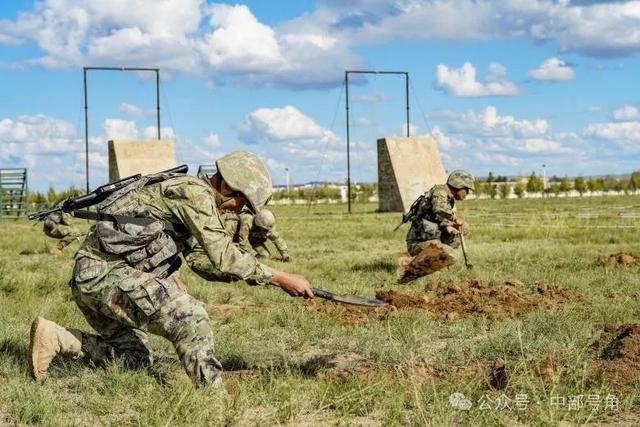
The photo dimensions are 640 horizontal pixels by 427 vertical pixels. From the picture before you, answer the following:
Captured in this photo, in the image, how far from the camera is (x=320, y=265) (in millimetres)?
13531

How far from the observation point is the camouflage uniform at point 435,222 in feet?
39.3

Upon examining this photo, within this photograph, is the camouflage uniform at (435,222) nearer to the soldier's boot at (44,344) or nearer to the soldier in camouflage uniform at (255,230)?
Result: the soldier in camouflage uniform at (255,230)

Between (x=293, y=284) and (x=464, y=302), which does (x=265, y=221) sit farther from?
(x=293, y=284)

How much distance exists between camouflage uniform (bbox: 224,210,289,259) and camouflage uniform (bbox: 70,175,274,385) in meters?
8.02

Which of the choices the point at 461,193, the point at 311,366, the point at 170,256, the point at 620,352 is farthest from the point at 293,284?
the point at 461,193

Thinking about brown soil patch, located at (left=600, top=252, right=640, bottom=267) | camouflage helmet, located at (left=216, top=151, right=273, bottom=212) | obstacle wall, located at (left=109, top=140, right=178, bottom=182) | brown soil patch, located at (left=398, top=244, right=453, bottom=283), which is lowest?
brown soil patch, located at (left=600, top=252, right=640, bottom=267)

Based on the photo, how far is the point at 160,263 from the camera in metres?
5.55

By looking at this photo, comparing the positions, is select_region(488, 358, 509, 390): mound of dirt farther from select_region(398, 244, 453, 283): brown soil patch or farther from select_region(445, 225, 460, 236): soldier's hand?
select_region(445, 225, 460, 236): soldier's hand

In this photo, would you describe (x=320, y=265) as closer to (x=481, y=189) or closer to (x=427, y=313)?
(x=427, y=313)

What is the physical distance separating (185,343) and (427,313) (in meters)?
3.63

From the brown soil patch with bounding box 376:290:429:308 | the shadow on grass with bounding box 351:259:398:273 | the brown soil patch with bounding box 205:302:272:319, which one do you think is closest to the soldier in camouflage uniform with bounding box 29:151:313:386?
the brown soil patch with bounding box 205:302:272:319

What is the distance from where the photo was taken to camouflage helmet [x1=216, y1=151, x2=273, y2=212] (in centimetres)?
534

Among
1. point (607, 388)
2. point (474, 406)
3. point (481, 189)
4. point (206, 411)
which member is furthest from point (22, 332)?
point (481, 189)

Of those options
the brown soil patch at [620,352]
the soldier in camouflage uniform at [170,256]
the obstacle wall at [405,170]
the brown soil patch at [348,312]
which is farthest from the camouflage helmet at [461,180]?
the obstacle wall at [405,170]
